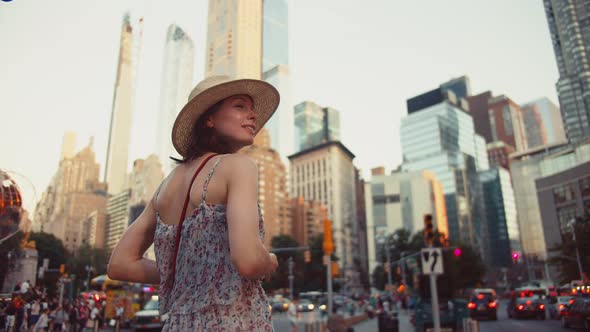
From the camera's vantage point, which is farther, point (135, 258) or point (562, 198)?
point (562, 198)

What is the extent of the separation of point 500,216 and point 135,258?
17546 centimetres

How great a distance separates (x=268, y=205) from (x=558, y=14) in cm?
11933

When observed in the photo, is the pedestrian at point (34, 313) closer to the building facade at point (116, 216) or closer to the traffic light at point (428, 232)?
the traffic light at point (428, 232)

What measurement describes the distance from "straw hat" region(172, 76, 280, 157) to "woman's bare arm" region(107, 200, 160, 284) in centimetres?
38

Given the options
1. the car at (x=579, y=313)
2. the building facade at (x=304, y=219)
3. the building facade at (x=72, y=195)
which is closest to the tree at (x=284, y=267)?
the building facade at (x=304, y=219)

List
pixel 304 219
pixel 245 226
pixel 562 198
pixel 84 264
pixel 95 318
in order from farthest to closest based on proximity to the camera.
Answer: pixel 304 219 → pixel 562 198 → pixel 84 264 → pixel 95 318 → pixel 245 226

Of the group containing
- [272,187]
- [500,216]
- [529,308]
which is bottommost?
[529,308]

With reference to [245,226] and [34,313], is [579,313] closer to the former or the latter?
[245,226]

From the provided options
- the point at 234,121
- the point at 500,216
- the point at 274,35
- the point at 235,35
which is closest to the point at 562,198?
the point at 500,216

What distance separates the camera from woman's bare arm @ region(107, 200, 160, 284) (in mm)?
1847

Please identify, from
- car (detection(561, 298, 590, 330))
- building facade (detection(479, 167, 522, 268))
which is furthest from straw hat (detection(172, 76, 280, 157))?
building facade (detection(479, 167, 522, 268))

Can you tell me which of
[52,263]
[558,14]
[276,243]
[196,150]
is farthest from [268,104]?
[558,14]

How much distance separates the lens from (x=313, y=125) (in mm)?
191125

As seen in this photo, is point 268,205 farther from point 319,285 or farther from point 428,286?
point 428,286
